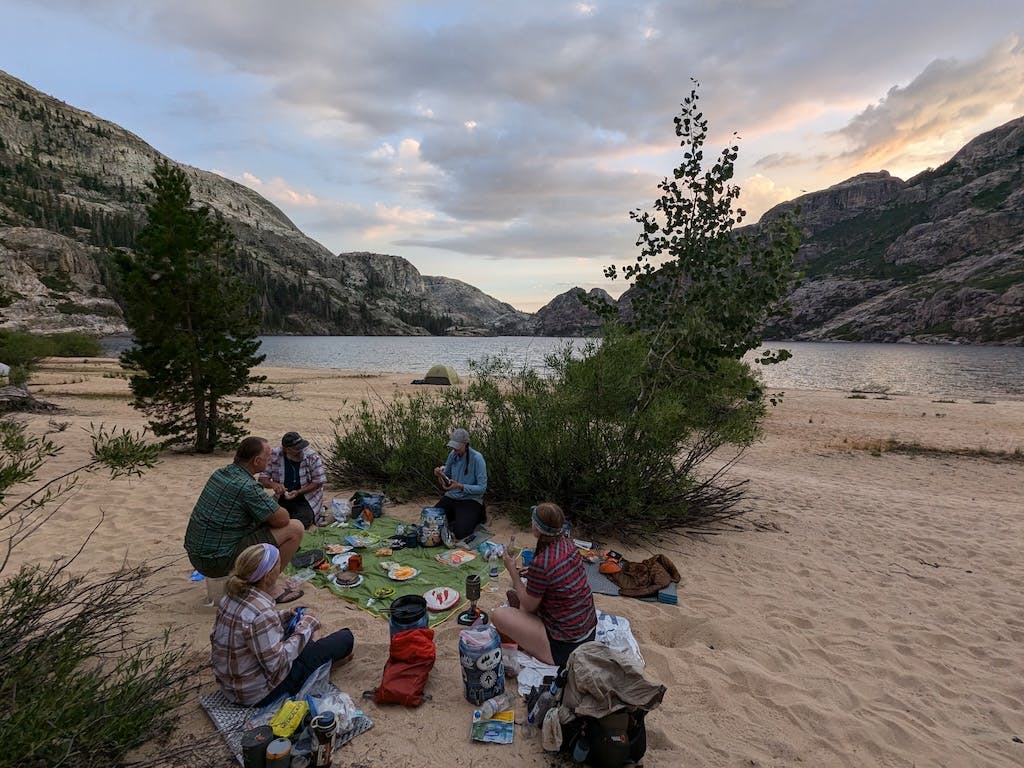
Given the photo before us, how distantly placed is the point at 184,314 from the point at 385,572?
8.38 m

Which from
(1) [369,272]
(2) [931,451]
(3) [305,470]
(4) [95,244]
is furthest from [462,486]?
(1) [369,272]

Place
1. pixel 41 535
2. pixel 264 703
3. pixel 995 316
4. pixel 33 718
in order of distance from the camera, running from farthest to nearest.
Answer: pixel 995 316 → pixel 41 535 → pixel 264 703 → pixel 33 718

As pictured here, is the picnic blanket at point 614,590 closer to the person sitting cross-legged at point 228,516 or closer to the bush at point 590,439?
the bush at point 590,439

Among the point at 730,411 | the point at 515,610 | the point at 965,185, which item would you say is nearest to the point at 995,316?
the point at 965,185

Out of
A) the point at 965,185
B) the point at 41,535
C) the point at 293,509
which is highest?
the point at 965,185

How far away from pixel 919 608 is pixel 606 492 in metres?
3.66

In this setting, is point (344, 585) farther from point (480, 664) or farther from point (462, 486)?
point (480, 664)

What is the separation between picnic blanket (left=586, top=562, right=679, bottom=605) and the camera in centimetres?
520

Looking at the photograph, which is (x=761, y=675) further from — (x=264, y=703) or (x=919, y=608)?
(x=264, y=703)

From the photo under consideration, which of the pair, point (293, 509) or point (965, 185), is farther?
point (965, 185)

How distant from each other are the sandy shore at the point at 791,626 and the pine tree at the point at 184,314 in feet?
4.48

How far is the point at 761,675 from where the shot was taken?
4035mm

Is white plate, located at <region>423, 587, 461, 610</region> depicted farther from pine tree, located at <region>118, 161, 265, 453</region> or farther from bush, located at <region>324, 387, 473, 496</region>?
pine tree, located at <region>118, 161, 265, 453</region>

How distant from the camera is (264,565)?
10.6ft
